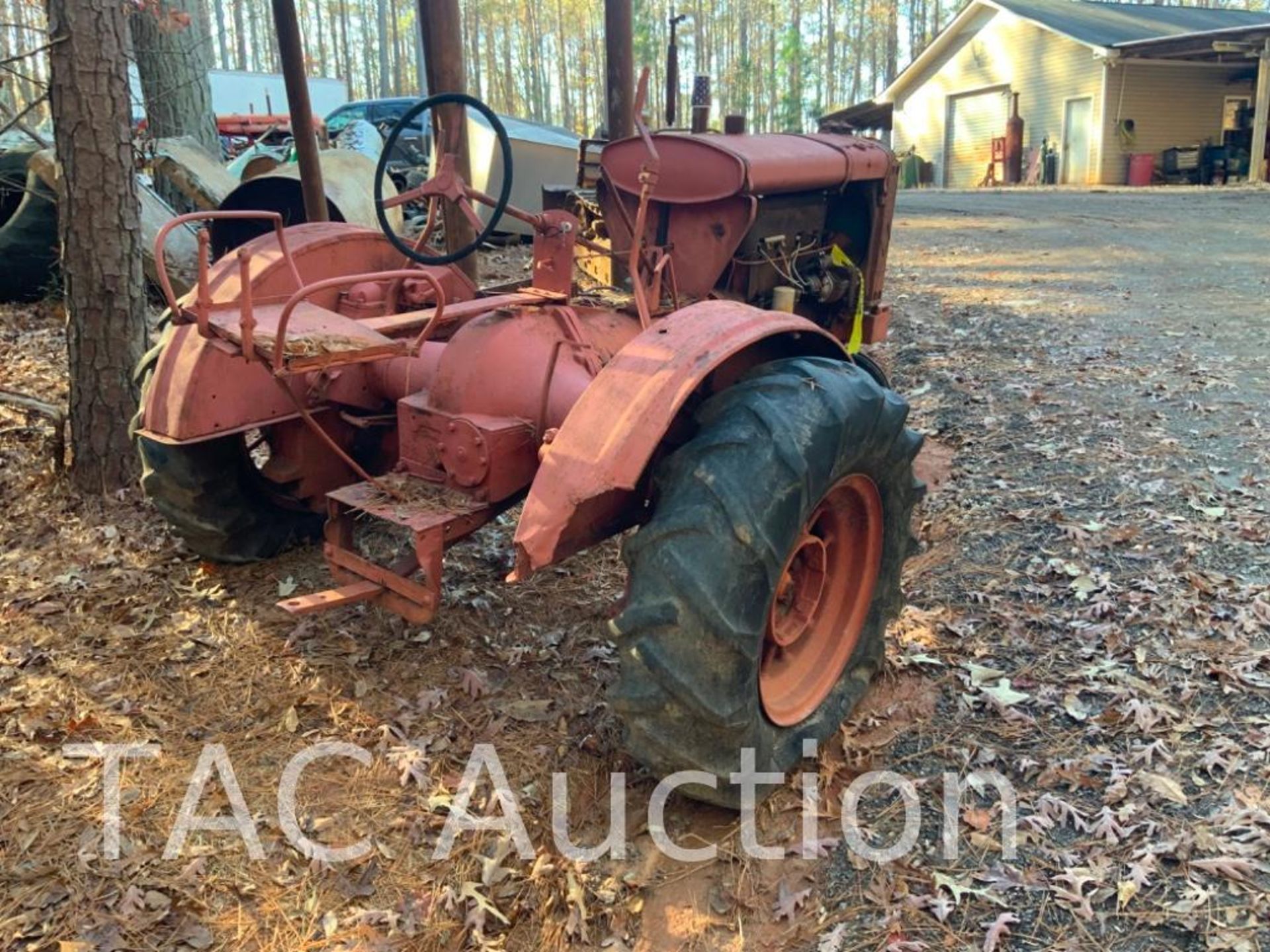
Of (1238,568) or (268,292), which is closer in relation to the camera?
(268,292)

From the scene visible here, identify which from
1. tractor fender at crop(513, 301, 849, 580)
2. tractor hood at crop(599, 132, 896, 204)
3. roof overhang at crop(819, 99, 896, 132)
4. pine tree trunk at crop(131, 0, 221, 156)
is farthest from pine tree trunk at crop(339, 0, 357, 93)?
tractor fender at crop(513, 301, 849, 580)

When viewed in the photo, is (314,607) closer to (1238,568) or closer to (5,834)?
(5,834)

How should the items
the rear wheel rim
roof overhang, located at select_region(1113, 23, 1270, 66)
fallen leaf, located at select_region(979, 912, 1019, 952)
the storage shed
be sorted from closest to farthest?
fallen leaf, located at select_region(979, 912, 1019, 952) < the rear wheel rim < roof overhang, located at select_region(1113, 23, 1270, 66) < the storage shed

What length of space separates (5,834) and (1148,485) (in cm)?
414

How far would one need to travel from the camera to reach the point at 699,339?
2457 mm

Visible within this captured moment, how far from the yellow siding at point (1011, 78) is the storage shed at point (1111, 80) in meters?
0.03

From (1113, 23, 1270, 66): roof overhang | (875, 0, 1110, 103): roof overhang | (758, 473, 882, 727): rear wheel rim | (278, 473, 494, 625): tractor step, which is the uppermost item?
(875, 0, 1110, 103): roof overhang

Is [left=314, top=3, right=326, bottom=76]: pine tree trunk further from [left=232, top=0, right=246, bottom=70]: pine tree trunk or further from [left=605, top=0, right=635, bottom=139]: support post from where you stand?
[left=605, top=0, right=635, bottom=139]: support post

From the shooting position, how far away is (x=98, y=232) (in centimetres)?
420

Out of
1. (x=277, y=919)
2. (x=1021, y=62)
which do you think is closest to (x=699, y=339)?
(x=277, y=919)

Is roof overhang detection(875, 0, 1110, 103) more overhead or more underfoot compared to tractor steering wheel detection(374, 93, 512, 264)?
more overhead

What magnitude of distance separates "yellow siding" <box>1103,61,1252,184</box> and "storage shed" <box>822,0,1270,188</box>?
0.02 metres

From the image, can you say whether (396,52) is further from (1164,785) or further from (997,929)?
(997,929)

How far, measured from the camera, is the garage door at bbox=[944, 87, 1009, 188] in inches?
1096
